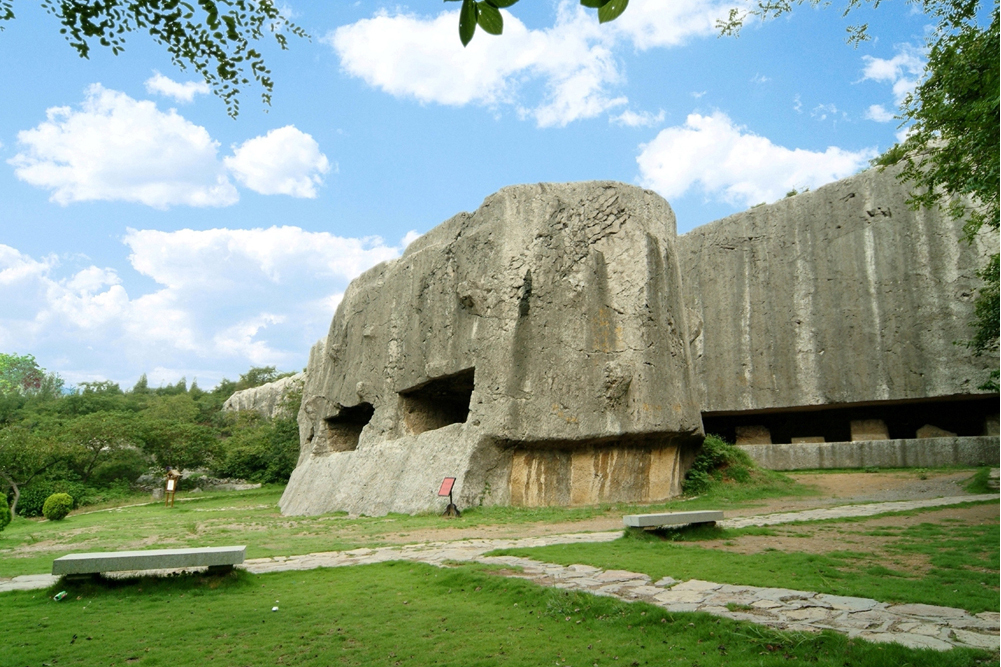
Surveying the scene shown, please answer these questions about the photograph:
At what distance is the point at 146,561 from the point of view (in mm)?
6242

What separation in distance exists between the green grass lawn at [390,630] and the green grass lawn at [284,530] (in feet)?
8.80

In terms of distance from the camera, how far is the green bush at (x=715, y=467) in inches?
592

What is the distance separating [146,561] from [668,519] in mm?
5736

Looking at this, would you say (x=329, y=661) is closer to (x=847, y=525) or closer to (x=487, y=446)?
(x=847, y=525)

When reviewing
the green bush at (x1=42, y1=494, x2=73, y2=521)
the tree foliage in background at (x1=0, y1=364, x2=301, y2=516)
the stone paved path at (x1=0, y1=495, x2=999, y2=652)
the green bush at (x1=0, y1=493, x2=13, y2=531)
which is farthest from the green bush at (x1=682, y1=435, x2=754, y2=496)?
the tree foliage in background at (x1=0, y1=364, x2=301, y2=516)

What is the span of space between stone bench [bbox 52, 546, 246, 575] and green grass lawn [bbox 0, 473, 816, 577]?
207 centimetres

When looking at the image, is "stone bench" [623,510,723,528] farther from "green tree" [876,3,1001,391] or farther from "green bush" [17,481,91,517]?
"green bush" [17,481,91,517]

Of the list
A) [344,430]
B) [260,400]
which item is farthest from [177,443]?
[260,400]

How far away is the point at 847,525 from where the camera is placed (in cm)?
934

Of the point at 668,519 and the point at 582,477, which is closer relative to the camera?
the point at 668,519

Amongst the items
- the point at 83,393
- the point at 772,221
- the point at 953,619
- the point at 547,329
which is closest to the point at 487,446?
the point at 547,329

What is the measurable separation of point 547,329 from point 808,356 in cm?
1240

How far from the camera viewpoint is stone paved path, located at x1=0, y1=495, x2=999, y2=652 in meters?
4.02

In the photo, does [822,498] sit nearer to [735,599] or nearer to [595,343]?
[595,343]
